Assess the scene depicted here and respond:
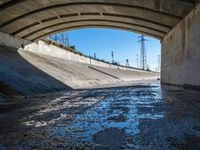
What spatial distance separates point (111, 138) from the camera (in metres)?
4.56

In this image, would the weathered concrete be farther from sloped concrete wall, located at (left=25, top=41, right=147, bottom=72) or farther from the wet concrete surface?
the wet concrete surface

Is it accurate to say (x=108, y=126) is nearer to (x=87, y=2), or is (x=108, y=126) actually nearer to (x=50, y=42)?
(x=87, y=2)

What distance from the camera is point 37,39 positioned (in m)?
32.3

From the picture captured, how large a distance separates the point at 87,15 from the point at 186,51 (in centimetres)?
1170

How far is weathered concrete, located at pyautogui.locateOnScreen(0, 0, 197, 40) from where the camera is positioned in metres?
19.9

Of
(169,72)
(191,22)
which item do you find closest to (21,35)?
(169,72)

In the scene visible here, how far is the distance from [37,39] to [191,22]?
1994 centimetres

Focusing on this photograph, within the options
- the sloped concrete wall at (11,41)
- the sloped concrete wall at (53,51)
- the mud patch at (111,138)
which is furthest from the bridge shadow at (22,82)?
the mud patch at (111,138)

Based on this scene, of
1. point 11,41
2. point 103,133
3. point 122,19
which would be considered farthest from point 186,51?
point 11,41

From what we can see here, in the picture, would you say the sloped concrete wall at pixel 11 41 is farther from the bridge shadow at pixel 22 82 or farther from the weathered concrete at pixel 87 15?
the bridge shadow at pixel 22 82

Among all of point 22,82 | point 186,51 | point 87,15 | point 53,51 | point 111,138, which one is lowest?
point 111,138

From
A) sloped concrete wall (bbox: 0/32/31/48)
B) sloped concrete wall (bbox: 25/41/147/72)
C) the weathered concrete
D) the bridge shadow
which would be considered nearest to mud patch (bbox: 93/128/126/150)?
the bridge shadow

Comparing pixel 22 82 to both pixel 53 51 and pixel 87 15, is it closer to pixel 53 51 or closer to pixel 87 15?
pixel 87 15

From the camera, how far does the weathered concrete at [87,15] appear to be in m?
19.9
